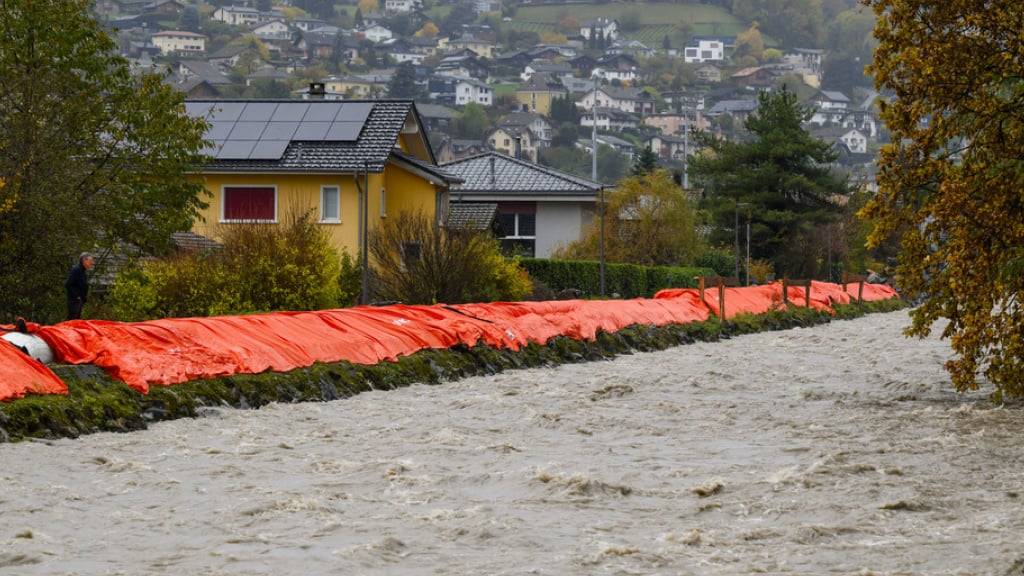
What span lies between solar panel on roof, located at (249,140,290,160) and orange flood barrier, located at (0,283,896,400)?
12.9 m

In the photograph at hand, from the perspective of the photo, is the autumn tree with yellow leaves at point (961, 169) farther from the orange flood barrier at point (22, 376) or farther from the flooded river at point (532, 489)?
the orange flood barrier at point (22, 376)

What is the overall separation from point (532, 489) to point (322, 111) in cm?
3660

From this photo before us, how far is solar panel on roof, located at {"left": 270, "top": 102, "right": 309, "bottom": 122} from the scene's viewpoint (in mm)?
51250

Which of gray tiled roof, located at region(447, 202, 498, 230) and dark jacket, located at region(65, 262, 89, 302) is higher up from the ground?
gray tiled roof, located at region(447, 202, 498, 230)

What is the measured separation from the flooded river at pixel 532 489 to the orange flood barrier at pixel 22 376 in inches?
47.5

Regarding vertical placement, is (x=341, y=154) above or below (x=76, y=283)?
above

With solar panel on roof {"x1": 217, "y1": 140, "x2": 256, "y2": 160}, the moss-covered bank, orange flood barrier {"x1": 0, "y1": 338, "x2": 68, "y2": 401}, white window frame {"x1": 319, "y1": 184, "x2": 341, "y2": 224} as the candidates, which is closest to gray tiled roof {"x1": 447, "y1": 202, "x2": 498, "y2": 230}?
white window frame {"x1": 319, "y1": 184, "x2": 341, "y2": 224}

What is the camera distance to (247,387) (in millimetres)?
22672

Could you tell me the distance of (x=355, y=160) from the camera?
47906mm

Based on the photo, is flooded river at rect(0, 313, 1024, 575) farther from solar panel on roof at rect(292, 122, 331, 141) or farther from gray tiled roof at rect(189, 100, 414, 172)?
solar panel on roof at rect(292, 122, 331, 141)

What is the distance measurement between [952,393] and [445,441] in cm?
1004

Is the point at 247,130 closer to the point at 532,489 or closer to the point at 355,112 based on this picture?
the point at 355,112

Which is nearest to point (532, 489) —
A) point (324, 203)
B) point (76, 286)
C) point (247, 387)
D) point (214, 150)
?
point (247, 387)

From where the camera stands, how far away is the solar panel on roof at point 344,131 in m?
49.0
